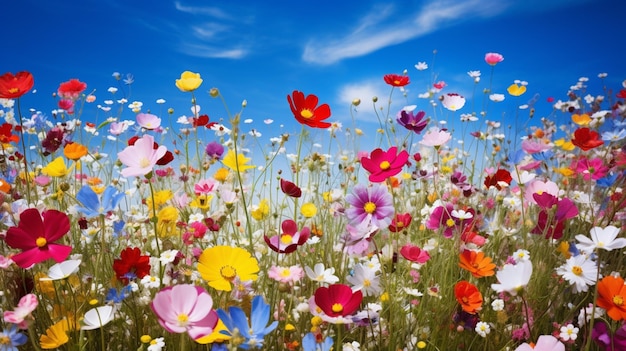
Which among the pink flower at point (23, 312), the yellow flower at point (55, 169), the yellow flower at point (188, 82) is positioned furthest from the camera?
the yellow flower at point (55, 169)

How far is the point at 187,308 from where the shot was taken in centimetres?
74

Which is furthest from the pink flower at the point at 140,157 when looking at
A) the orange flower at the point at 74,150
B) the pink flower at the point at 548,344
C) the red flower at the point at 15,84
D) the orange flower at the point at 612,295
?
the orange flower at the point at 612,295

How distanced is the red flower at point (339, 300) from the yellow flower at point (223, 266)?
134 mm

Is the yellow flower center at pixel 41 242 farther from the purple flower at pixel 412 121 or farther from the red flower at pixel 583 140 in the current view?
the red flower at pixel 583 140

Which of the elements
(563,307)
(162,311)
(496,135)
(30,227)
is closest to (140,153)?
(30,227)

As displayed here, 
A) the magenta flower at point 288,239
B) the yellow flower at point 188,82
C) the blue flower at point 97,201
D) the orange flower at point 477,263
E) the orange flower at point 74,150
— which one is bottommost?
the orange flower at point 477,263

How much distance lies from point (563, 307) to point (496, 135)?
137 centimetres

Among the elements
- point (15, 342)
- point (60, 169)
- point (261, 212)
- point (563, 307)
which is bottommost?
point (563, 307)

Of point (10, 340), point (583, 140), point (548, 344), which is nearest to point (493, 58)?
point (583, 140)

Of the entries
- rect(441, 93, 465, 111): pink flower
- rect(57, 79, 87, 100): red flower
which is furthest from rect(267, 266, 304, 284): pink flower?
rect(57, 79, 87, 100): red flower

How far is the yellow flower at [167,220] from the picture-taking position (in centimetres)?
156

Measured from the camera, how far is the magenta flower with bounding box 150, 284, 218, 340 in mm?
710

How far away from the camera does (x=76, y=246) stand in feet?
5.39

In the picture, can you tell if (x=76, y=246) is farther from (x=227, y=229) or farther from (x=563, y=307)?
(x=563, y=307)
